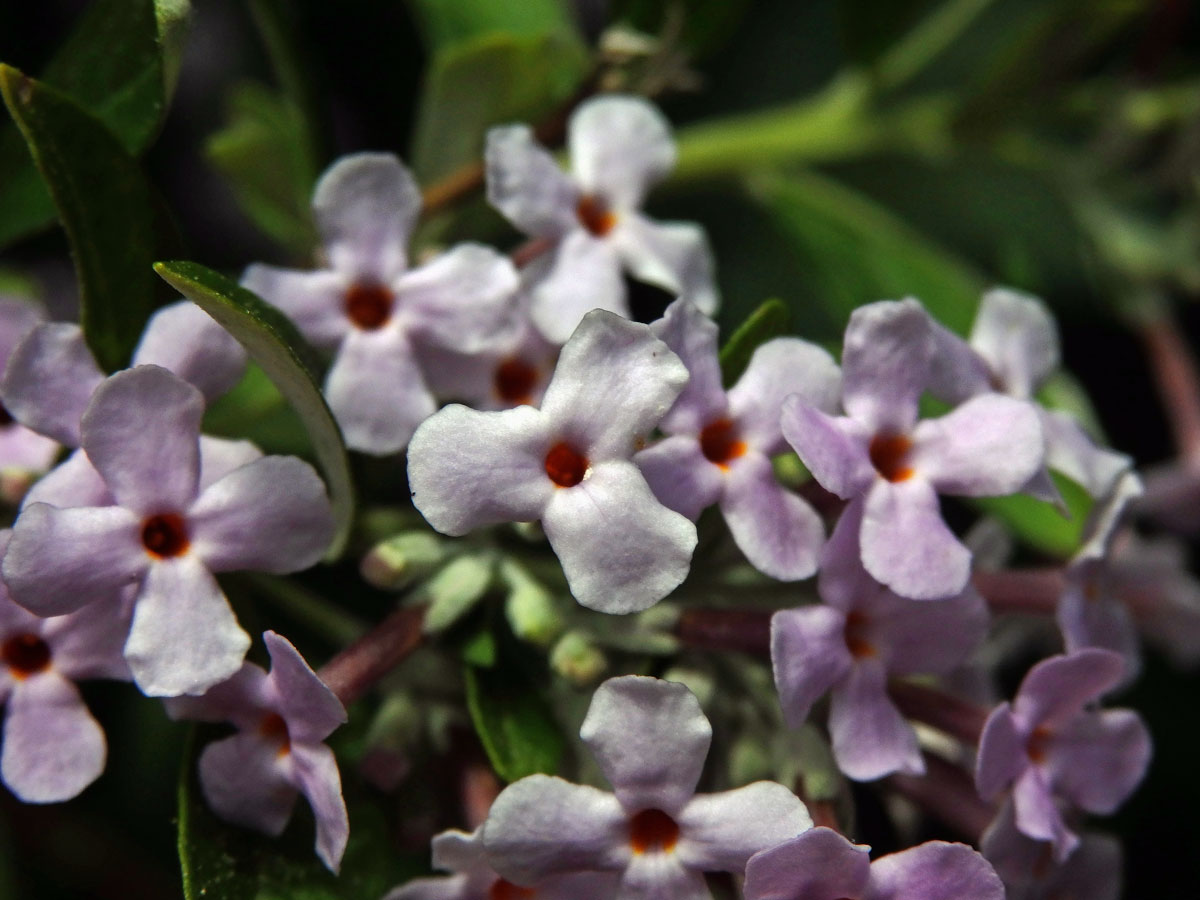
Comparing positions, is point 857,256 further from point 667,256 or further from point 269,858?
point 269,858

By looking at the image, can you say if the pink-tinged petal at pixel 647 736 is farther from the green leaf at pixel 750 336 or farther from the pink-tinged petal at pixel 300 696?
the green leaf at pixel 750 336

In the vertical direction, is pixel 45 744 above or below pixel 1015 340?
below

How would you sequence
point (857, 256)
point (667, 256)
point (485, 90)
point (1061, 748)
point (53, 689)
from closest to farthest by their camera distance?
1. point (53, 689)
2. point (1061, 748)
3. point (667, 256)
4. point (485, 90)
5. point (857, 256)

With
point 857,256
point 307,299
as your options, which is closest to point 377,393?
point 307,299

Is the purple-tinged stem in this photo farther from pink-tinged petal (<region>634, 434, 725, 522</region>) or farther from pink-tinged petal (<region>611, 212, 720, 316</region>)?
pink-tinged petal (<region>611, 212, 720, 316</region>)

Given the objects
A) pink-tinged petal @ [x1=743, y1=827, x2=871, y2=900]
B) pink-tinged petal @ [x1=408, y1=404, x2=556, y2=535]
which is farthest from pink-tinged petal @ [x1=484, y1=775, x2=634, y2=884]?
pink-tinged petal @ [x1=408, y1=404, x2=556, y2=535]

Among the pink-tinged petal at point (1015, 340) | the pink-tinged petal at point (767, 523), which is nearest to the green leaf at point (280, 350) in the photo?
the pink-tinged petal at point (767, 523)

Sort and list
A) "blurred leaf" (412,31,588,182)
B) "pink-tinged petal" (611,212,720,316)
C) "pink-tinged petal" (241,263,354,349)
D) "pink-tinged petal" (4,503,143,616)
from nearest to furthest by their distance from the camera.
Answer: "pink-tinged petal" (4,503,143,616) < "pink-tinged petal" (241,263,354,349) < "pink-tinged petal" (611,212,720,316) < "blurred leaf" (412,31,588,182)
